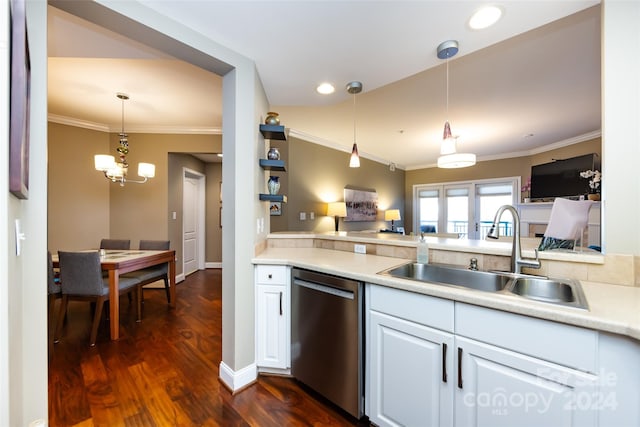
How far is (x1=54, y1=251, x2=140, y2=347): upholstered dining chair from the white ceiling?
1629 millimetres

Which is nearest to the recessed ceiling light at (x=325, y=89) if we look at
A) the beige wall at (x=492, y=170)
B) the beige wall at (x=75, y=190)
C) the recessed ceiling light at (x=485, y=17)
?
the recessed ceiling light at (x=485, y=17)

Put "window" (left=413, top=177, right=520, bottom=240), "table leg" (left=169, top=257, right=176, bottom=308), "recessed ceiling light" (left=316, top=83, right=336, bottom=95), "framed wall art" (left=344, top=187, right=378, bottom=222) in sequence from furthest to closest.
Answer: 1. "window" (left=413, top=177, right=520, bottom=240)
2. "framed wall art" (left=344, top=187, right=378, bottom=222)
3. "table leg" (left=169, top=257, right=176, bottom=308)
4. "recessed ceiling light" (left=316, top=83, right=336, bottom=95)

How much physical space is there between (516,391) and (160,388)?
204 centimetres

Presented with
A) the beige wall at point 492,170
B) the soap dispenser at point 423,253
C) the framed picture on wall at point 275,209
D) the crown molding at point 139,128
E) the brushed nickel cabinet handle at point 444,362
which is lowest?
the brushed nickel cabinet handle at point 444,362

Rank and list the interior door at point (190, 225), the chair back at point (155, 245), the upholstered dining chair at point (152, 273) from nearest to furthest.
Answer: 1. the upholstered dining chair at point (152, 273)
2. the chair back at point (155, 245)
3. the interior door at point (190, 225)

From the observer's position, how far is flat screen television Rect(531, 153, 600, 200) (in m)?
4.06

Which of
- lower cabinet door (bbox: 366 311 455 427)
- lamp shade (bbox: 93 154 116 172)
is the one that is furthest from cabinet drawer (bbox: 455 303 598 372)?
lamp shade (bbox: 93 154 116 172)

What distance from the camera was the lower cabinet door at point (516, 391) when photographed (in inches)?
34.9

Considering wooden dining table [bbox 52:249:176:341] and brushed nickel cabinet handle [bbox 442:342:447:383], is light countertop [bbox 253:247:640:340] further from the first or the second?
wooden dining table [bbox 52:249:176:341]

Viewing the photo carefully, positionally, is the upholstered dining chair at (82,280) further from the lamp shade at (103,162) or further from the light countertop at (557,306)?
the light countertop at (557,306)

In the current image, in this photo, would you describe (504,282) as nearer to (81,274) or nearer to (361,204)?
(81,274)

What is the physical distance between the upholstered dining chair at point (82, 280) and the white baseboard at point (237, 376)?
137 centimetres

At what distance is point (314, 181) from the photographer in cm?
453

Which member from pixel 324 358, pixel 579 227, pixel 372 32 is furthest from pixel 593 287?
pixel 372 32
